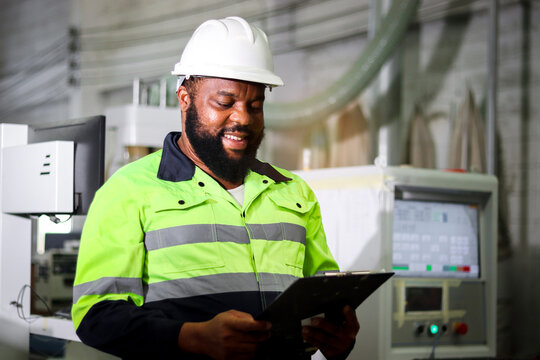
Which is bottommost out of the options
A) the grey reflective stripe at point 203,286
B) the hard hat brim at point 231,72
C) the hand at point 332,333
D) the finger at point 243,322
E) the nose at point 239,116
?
the hand at point 332,333

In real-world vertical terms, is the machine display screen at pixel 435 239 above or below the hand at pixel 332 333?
above

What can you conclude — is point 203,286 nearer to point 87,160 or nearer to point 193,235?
point 193,235

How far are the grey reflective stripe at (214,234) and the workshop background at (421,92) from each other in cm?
106

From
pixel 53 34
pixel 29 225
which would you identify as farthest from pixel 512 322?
pixel 53 34

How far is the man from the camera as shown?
53.5 inches

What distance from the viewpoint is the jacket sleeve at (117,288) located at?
4.37ft

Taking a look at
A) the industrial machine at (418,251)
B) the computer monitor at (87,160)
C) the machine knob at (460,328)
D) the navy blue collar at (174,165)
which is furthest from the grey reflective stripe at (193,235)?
the machine knob at (460,328)

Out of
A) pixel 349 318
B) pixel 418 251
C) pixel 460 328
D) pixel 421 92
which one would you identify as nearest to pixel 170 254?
pixel 349 318

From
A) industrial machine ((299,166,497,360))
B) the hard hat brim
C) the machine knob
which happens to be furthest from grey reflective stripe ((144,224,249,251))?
the machine knob

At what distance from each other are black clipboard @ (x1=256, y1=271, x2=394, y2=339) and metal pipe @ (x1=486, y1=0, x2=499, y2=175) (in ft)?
8.98

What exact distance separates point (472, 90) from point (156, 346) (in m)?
3.64

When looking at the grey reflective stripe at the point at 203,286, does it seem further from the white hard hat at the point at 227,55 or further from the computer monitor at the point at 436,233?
the computer monitor at the point at 436,233

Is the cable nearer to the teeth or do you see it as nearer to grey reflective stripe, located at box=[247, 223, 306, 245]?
grey reflective stripe, located at box=[247, 223, 306, 245]

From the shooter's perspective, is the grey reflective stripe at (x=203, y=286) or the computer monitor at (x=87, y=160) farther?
the computer monitor at (x=87, y=160)
